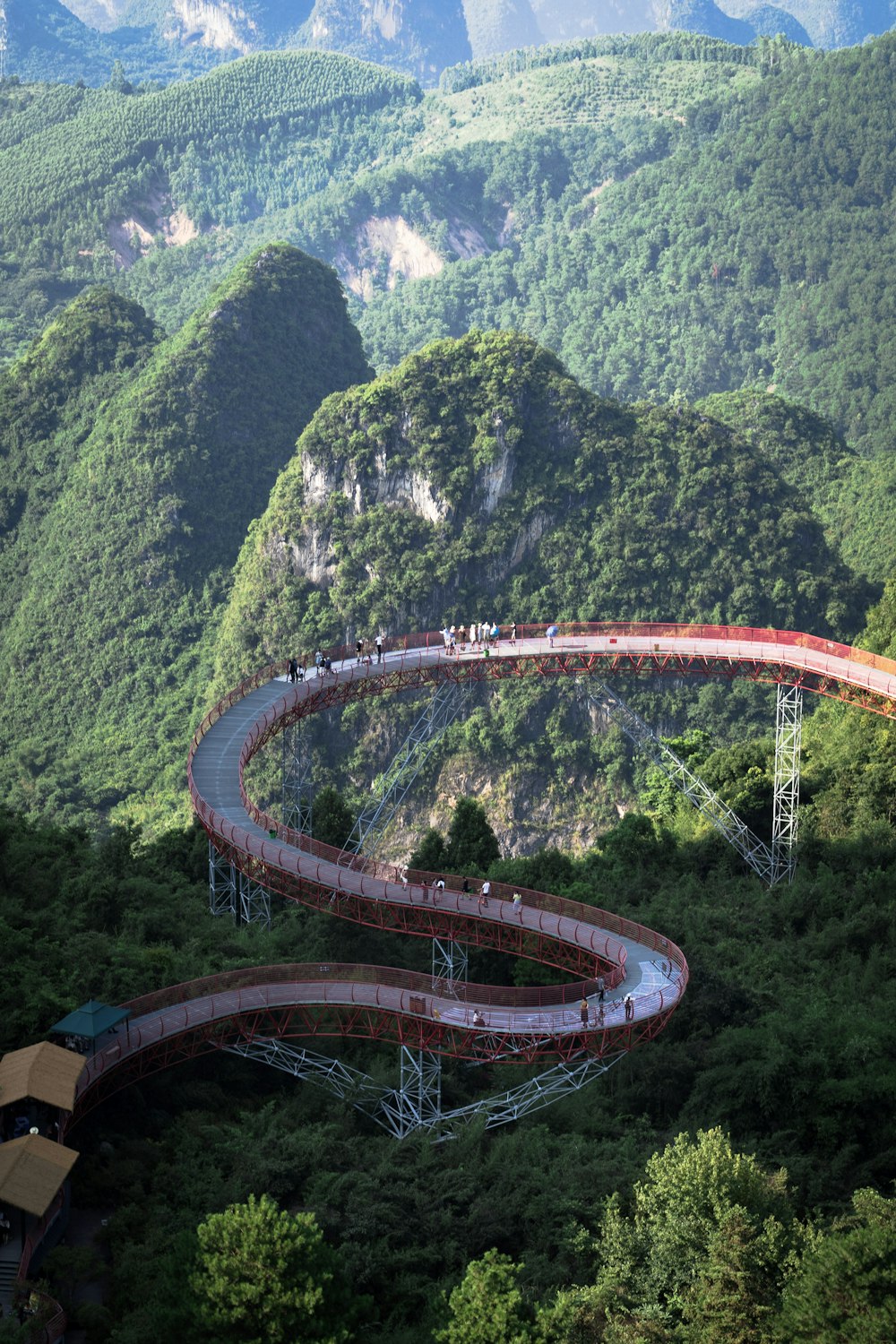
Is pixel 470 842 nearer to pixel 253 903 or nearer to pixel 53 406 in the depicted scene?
pixel 253 903

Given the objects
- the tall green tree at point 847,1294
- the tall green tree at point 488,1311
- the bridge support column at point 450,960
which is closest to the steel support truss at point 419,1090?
the bridge support column at point 450,960

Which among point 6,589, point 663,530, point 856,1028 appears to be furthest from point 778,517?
point 856,1028

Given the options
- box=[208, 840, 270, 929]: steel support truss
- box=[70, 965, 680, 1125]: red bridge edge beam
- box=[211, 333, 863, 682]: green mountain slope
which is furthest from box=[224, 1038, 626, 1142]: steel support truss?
box=[211, 333, 863, 682]: green mountain slope

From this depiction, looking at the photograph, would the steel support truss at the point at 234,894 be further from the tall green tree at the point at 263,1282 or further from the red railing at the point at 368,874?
the tall green tree at the point at 263,1282

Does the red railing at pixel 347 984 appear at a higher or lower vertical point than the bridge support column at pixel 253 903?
higher

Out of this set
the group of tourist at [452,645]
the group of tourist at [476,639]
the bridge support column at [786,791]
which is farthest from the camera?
the group of tourist at [476,639]

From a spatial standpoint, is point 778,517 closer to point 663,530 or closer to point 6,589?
point 663,530

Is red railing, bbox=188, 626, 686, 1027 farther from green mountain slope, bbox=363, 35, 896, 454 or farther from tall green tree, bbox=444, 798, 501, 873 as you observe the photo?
green mountain slope, bbox=363, 35, 896, 454
